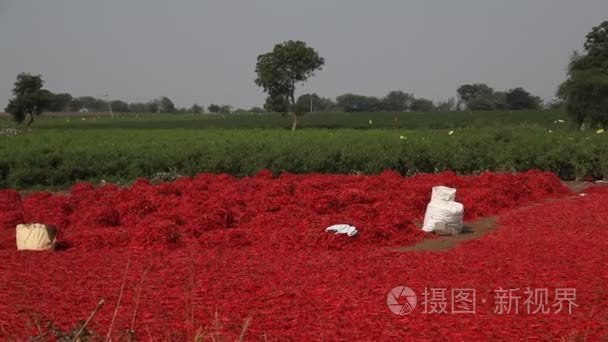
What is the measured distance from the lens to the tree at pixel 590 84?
2794cm

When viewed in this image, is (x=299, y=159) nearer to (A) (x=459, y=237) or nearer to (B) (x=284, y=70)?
(A) (x=459, y=237)

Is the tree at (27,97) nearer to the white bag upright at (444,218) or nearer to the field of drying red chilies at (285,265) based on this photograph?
the field of drying red chilies at (285,265)

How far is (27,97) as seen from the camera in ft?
132

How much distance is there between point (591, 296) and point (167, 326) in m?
3.28

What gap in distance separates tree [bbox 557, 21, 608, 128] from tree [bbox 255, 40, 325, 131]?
1580 cm

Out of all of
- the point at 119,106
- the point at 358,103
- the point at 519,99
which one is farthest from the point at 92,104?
the point at 519,99

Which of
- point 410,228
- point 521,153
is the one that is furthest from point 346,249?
point 521,153

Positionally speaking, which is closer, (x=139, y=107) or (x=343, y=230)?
(x=343, y=230)

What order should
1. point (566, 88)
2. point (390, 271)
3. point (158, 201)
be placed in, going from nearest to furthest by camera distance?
point (390, 271) → point (158, 201) → point (566, 88)

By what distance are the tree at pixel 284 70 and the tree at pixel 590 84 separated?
51.8 ft

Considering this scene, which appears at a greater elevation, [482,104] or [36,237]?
[482,104]

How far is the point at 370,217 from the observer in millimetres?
8664

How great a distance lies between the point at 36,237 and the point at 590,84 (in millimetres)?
26553

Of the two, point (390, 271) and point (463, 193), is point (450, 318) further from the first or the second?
point (463, 193)
